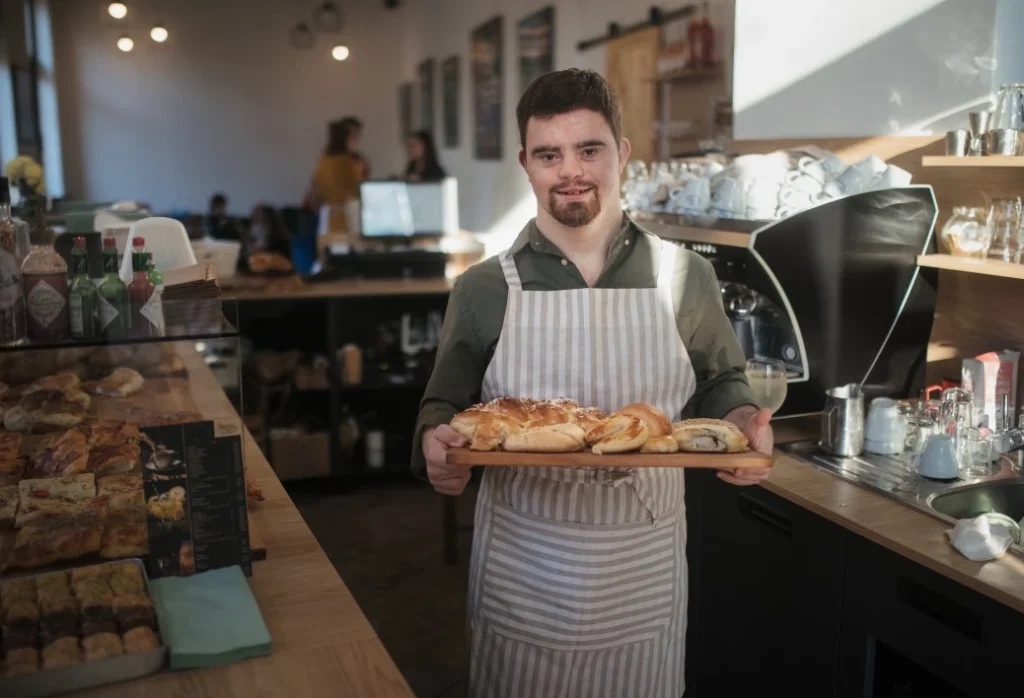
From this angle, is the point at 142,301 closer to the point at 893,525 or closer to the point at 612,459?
the point at 612,459

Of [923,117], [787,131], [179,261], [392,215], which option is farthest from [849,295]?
[392,215]

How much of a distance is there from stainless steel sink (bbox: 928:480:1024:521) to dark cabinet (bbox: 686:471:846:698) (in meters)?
0.29

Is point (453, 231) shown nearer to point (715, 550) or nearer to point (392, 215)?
point (392, 215)

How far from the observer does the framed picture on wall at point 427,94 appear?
10172 millimetres

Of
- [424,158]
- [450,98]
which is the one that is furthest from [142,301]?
[450,98]

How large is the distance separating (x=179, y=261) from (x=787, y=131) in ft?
5.76

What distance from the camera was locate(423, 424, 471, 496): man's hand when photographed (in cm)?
156

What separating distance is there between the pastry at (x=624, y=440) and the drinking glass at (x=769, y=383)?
3.01 ft

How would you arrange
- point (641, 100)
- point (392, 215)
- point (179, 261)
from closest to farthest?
point (179, 261) → point (641, 100) → point (392, 215)

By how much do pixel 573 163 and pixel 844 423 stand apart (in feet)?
3.61

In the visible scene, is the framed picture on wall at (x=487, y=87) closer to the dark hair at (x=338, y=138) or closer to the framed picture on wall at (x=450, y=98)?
the framed picture on wall at (x=450, y=98)

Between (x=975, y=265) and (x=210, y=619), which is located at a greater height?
(x=975, y=265)

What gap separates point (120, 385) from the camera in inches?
→ 68.0

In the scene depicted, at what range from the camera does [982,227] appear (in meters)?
2.32
